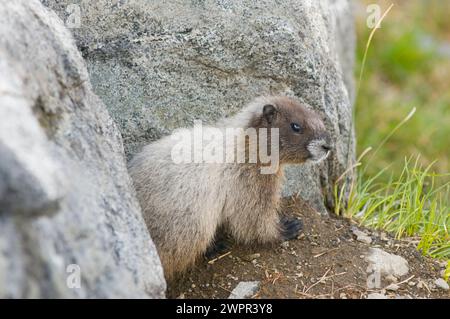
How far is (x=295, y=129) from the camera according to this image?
17.8 ft

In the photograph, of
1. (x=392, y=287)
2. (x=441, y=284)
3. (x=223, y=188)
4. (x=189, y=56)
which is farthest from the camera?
(x=189, y=56)

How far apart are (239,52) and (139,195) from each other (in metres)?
1.51

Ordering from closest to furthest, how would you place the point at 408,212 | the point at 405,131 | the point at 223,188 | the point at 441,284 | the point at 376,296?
the point at 376,296 → the point at 441,284 → the point at 223,188 → the point at 408,212 → the point at 405,131

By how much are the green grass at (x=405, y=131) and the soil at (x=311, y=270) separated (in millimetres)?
234

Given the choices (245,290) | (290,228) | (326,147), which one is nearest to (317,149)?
(326,147)

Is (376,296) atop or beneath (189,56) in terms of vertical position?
beneath

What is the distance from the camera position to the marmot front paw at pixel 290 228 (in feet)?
18.3

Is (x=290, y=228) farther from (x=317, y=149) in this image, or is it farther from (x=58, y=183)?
(x=58, y=183)

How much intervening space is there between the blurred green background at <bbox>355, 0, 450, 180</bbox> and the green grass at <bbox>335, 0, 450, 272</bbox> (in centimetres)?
1

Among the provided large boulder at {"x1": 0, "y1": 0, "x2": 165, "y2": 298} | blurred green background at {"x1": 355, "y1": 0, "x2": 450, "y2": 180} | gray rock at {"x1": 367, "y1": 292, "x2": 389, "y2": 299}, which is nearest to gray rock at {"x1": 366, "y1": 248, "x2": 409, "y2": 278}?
gray rock at {"x1": 367, "y1": 292, "x2": 389, "y2": 299}

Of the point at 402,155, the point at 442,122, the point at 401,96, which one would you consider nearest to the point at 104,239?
the point at 402,155

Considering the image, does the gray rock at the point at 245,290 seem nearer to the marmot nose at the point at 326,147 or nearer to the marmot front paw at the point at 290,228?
the marmot front paw at the point at 290,228

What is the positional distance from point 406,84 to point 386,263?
6359 mm

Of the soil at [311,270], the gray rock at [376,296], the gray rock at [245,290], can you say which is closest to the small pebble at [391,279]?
the soil at [311,270]
